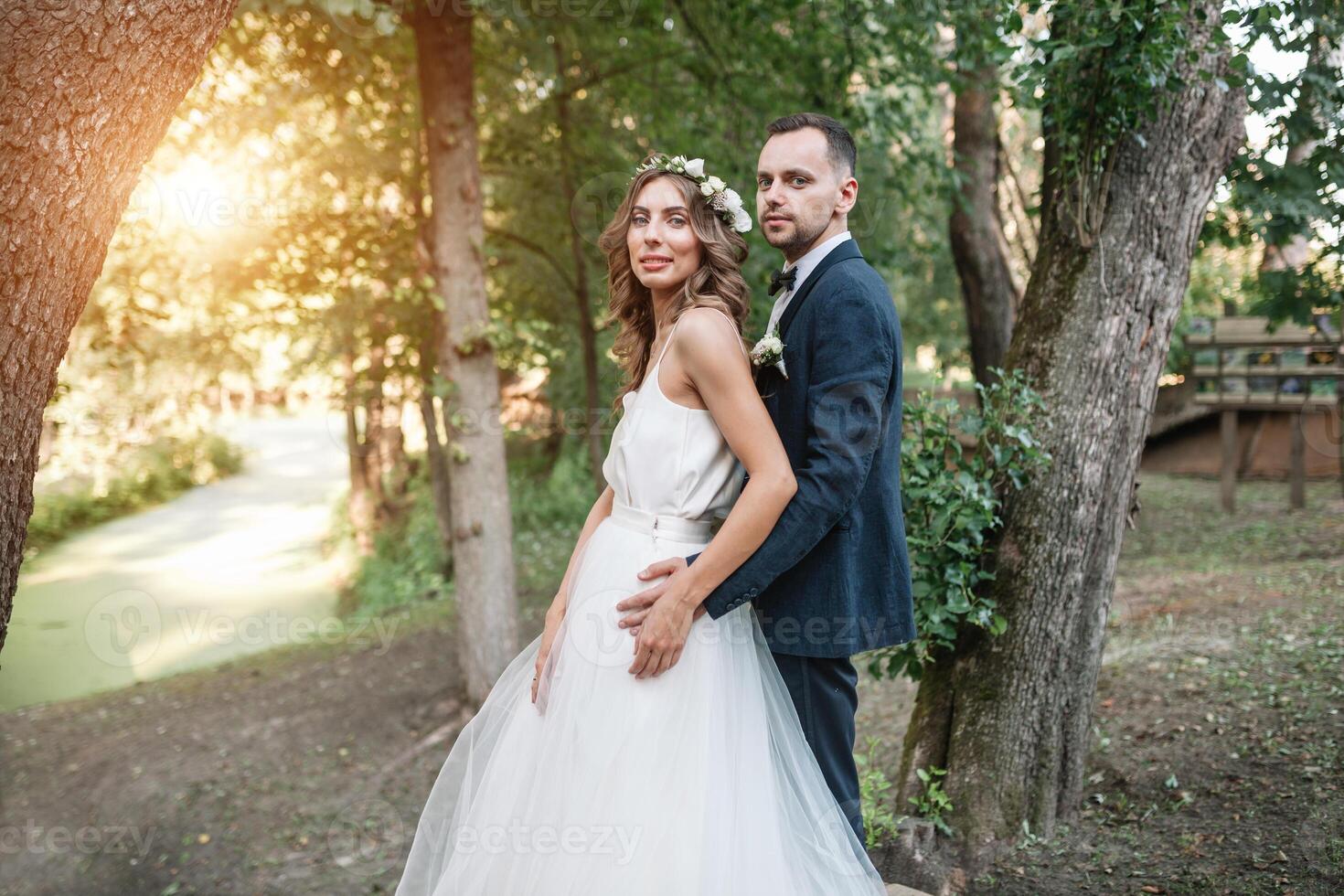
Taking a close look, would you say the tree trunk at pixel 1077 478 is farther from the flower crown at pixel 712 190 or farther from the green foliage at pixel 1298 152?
the flower crown at pixel 712 190

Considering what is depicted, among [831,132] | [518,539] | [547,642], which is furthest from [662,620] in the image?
[518,539]

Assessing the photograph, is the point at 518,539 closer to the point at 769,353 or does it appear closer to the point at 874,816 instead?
the point at 874,816

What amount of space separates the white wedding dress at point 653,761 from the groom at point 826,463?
0.11 m

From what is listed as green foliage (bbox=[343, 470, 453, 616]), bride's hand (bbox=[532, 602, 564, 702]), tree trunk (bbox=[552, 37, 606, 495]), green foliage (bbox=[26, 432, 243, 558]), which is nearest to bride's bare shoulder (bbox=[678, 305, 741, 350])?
bride's hand (bbox=[532, 602, 564, 702])

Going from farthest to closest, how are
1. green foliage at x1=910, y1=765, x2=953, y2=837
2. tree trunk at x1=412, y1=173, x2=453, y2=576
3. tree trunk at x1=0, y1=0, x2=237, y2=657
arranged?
tree trunk at x1=412, y1=173, x2=453, y2=576
green foliage at x1=910, y1=765, x2=953, y2=837
tree trunk at x1=0, y1=0, x2=237, y2=657

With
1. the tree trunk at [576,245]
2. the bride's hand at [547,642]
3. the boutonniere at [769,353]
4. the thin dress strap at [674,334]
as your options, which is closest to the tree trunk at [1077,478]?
the boutonniere at [769,353]

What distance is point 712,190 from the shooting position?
2.24m

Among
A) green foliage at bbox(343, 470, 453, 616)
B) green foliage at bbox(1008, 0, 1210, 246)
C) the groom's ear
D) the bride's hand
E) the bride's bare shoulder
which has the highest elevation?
green foliage at bbox(1008, 0, 1210, 246)

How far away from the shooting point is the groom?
2012 millimetres

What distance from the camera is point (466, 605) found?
20.0 ft

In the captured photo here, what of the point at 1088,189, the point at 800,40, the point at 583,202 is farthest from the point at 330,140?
the point at 1088,189

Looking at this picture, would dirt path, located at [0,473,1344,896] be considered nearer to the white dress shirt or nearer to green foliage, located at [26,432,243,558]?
the white dress shirt

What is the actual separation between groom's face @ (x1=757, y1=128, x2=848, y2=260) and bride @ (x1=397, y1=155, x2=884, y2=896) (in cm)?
11

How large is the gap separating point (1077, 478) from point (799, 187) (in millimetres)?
1532
